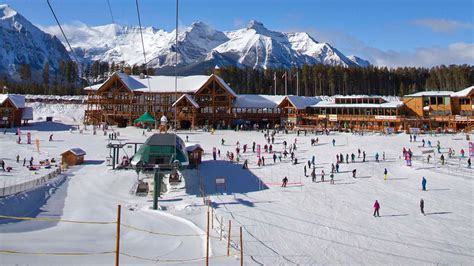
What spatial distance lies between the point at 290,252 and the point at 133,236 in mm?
6573

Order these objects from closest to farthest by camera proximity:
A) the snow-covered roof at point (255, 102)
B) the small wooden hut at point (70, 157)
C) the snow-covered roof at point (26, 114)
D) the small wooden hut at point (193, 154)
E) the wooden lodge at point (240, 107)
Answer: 1. the small wooden hut at point (193, 154)
2. the small wooden hut at point (70, 157)
3. the wooden lodge at point (240, 107)
4. the snow-covered roof at point (26, 114)
5. the snow-covered roof at point (255, 102)

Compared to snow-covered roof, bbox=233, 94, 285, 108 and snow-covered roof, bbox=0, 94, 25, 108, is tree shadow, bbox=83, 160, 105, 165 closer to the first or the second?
snow-covered roof, bbox=0, 94, 25, 108

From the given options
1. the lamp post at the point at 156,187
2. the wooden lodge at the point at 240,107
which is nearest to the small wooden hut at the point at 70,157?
the lamp post at the point at 156,187

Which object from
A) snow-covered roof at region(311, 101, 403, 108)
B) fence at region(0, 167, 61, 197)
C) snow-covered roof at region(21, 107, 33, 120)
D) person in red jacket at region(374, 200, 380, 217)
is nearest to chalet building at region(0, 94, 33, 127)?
snow-covered roof at region(21, 107, 33, 120)

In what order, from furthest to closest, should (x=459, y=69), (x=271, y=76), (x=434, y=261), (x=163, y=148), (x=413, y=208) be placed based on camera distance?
(x=271, y=76), (x=459, y=69), (x=163, y=148), (x=413, y=208), (x=434, y=261)

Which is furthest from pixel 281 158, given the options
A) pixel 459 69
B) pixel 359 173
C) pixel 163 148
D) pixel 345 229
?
pixel 459 69

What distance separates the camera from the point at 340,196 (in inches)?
978

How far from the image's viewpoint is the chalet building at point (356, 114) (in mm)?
56688

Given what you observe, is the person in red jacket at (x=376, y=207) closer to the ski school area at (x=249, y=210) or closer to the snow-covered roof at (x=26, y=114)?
the ski school area at (x=249, y=210)

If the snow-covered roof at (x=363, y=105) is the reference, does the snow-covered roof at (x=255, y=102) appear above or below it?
above

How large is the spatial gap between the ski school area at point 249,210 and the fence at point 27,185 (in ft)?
0.34

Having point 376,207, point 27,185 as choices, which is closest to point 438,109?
point 376,207

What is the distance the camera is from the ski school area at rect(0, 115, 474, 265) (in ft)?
47.1

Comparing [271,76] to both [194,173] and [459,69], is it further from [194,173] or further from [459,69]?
[194,173]
